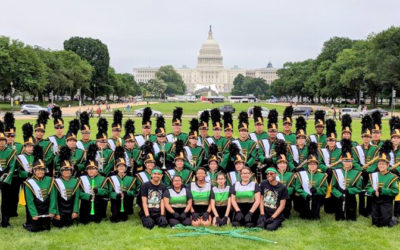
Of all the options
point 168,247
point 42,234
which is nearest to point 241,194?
point 168,247

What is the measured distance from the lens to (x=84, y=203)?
886cm

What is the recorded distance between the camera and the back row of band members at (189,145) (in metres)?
9.32

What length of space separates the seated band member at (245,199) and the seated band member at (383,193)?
2207 mm

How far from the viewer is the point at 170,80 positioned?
161375 millimetres

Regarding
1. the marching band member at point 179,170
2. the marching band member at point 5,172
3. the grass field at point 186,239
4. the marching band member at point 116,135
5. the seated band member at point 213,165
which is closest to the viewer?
the grass field at point 186,239

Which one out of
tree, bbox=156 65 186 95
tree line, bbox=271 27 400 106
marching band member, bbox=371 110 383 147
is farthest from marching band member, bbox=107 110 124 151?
tree, bbox=156 65 186 95

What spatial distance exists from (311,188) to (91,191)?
4245mm

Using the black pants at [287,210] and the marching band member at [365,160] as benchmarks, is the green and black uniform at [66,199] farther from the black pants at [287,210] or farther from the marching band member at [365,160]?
the marching band member at [365,160]

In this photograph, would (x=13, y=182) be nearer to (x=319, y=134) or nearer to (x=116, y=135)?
(x=116, y=135)

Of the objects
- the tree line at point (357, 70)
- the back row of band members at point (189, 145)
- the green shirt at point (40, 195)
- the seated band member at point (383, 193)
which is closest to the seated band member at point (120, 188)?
the back row of band members at point (189, 145)

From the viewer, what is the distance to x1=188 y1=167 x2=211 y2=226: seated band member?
8.58 metres

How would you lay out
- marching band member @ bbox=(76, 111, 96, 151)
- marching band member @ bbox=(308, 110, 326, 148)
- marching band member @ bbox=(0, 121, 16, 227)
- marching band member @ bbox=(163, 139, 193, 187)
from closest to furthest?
1. marching band member @ bbox=(0, 121, 16, 227)
2. marching band member @ bbox=(163, 139, 193, 187)
3. marching band member @ bbox=(76, 111, 96, 151)
4. marching band member @ bbox=(308, 110, 326, 148)

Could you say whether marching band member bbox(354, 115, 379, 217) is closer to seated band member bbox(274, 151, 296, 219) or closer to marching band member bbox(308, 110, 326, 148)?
marching band member bbox(308, 110, 326, 148)

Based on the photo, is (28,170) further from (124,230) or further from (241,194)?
(241,194)
